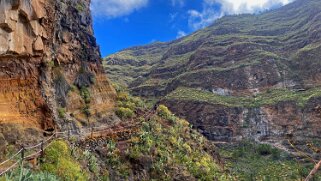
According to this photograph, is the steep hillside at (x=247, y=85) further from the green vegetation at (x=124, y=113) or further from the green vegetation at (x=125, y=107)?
Result: the green vegetation at (x=124, y=113)

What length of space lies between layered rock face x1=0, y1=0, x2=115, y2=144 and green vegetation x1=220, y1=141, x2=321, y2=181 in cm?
2998

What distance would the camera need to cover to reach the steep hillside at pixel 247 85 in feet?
250

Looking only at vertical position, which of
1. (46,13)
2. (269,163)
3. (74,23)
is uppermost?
(74,23)

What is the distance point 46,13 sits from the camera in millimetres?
17781

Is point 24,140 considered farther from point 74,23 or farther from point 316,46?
point 316,46

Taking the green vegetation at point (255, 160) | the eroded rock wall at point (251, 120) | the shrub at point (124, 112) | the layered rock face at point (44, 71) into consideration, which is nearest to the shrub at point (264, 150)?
the green vegetation at point (255, 160)

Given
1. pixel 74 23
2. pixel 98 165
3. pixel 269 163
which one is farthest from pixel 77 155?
pixel 269 163

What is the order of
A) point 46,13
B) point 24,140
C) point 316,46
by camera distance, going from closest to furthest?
point 24,140 < point 46,13 < point 316,46

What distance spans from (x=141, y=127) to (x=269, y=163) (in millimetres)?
38650

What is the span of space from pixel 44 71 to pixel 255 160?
168 ft

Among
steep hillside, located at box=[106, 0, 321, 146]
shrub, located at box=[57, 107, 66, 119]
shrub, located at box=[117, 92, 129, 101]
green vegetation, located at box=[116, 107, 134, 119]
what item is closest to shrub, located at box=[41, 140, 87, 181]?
shrub, located at box=[57, 107, 66, 119]

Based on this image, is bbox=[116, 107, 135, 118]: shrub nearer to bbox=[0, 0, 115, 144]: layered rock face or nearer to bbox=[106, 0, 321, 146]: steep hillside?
bbox=[0, 0, 115, 144]: layered rock face

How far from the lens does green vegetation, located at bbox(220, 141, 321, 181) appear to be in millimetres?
50094

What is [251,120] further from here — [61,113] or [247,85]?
[61,113]
